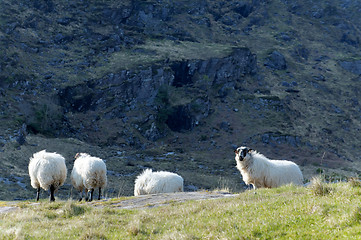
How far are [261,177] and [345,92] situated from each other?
94085mm

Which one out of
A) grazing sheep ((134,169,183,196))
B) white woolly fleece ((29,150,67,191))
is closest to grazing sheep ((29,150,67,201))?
white woolly fleece ((29,150,67,191))

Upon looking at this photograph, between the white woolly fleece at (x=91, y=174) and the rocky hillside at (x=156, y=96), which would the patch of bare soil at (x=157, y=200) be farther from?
the rocky hillside at (x=156, y=96)

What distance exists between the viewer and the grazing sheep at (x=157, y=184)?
21156mm

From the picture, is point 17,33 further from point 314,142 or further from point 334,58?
point 334,58

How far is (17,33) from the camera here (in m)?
77.0

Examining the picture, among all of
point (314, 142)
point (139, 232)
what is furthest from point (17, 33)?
point (139, 232)

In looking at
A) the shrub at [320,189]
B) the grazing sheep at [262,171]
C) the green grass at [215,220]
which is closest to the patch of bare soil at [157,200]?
the green grass at [215,220]

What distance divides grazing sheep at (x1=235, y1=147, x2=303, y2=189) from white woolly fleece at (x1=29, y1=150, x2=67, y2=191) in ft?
30.8

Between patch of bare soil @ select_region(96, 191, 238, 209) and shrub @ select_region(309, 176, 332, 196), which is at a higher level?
shrub @ select_region(309, 176, 332, 196)

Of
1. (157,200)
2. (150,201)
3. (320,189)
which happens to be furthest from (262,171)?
(320,189)

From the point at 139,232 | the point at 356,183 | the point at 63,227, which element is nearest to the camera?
the point at 139,232

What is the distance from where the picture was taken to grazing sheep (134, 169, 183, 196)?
69.4ft

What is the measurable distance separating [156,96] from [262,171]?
185ft

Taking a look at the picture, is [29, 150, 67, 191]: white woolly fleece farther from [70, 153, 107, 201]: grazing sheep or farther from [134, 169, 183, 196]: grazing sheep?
[134, 169, 183, 196]: grazing sheep
